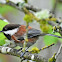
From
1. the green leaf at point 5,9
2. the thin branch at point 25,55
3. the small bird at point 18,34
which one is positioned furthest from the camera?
the green leaf at point 5,9

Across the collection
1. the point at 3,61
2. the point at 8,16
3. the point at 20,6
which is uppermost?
the point at 20,6

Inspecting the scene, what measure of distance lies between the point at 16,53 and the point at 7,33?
535 millimetres

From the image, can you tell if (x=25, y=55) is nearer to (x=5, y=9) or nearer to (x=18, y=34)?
(x=18, y=34)

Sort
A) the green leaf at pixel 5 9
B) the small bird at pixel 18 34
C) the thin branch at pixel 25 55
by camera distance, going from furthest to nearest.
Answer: the green leaf at pixel 5 9, the small bird at pixel 18 34, the thin branch at pixel 25 55

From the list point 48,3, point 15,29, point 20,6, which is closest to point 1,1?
point 20,6

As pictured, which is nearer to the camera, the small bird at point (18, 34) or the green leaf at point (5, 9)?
the small bird at point (18, 34)

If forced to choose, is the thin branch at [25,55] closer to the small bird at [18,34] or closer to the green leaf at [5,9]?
the small bird at [18,34]

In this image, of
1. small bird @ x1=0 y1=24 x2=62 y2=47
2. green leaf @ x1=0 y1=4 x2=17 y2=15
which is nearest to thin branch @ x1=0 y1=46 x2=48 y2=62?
small bird @ x1=0 y1=24 x2=62 y2=47

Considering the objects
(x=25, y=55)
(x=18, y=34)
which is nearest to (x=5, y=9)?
(x=18, y=34)

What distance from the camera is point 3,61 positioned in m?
2.95

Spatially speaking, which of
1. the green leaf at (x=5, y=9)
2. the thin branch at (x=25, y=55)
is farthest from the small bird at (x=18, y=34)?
the green leaf at (x=5, y=9)

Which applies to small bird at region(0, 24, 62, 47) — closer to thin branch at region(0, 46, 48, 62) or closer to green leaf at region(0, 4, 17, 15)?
thin branch at region(0, 46, 48, 62)

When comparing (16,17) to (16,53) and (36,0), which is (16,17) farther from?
(16,53)

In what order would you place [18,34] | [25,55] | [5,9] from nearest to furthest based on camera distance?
[25,55]
[18,34]
[5,9]
